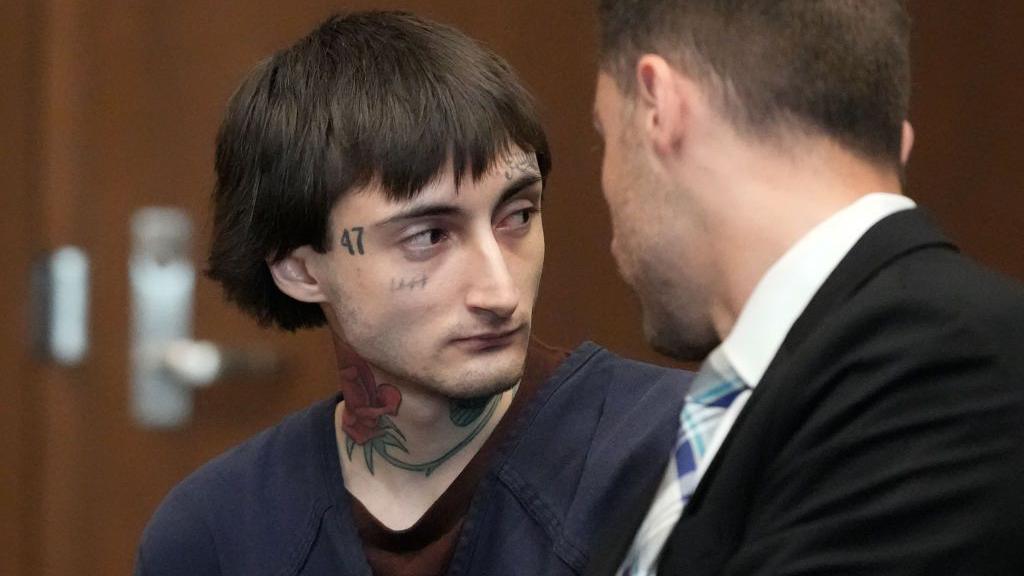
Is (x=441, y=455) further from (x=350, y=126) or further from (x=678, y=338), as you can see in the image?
(x=678, y=338)

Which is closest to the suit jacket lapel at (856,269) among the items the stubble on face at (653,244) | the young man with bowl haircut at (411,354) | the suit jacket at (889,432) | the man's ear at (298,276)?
the suit jacket at (889,432)

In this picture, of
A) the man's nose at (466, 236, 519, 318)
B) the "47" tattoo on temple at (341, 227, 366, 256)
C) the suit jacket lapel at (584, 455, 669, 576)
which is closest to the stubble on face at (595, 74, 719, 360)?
the suit jacket lapel at (584, 455, 669, 576)

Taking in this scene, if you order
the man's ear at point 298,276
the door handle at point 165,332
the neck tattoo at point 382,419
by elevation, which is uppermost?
the man's ear at point 298,276

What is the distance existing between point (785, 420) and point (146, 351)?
4.41 ft

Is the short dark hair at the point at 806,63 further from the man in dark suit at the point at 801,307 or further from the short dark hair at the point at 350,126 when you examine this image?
the short dark hair at the point at 350,126

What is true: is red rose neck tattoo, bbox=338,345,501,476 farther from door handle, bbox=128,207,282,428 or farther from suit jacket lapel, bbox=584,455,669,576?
door handle, bbox=128,207,282,428

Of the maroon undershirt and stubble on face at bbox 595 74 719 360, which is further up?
stubble on face at bbox 595 74 719 360

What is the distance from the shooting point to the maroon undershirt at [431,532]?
1.40 metres

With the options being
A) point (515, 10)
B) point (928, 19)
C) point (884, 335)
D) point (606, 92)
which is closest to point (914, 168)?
point (928, 19)

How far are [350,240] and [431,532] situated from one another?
0.29 meters

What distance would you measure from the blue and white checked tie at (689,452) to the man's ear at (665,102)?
153 mm

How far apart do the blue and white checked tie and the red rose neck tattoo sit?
0.42 metres

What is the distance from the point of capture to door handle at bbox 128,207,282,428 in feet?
6.76

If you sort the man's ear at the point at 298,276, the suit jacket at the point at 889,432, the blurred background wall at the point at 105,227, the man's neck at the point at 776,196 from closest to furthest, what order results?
the suit jacket at the point at 889,432 → the man's neck at the point at 776,196 → the man's ear at the point at 298,276 → the blurred background wall at the point at 105,227
